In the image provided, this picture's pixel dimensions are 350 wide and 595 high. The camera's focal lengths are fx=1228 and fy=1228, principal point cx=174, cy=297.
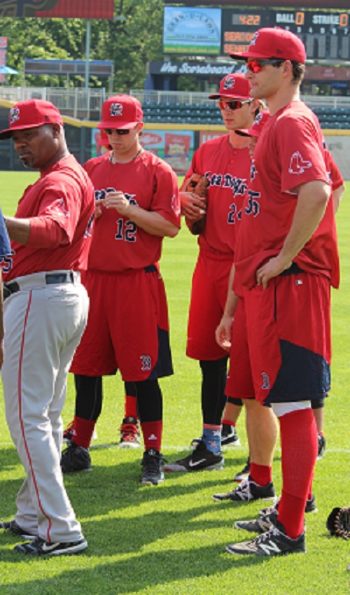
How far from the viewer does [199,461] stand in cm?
705

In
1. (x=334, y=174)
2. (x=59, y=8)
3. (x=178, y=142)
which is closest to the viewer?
(x=334, y=174)

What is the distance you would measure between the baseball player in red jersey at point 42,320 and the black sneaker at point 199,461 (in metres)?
1.71

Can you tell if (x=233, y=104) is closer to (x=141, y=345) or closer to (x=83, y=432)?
(x=141, y=345)

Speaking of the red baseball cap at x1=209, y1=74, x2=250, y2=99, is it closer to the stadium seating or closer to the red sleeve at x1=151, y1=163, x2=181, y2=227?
the red sleeve at x1=151, y1=163, x2=181, y2=227

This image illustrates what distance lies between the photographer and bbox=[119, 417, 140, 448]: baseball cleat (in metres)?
7.62

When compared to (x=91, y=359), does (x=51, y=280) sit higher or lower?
higher

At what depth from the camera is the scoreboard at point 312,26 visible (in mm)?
61719

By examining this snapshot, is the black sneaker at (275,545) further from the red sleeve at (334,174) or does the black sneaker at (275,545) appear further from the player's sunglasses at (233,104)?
the player's sunglasses at (233,104)

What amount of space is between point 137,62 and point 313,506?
76.2m

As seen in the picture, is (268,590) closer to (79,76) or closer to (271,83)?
(271,83)

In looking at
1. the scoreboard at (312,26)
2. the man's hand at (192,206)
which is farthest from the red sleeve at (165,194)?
the scoreboard at (312,26)

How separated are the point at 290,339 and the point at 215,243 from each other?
2.06m

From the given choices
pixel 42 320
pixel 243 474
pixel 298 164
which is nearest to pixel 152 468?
pixel 243 474

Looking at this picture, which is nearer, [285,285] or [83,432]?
[285,285]
